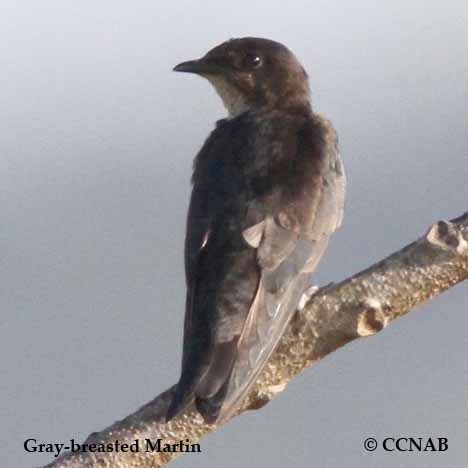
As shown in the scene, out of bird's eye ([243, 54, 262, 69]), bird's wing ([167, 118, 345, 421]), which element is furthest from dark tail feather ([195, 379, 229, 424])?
bird's eye ([243, 54, 262, 69])

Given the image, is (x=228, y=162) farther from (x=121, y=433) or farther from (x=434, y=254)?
(x=121, y=433)

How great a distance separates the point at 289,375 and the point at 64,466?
901 millimetres

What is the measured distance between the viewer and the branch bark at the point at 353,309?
13.5 ft

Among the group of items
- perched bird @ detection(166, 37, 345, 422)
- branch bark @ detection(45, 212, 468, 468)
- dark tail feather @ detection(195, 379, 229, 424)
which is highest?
perched bird @ detection(166, 37, 345, 422)

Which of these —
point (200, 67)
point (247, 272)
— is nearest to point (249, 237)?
point (247, 272)

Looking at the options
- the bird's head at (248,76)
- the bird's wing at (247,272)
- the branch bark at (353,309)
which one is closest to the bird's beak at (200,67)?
the bird's head at (248,76)

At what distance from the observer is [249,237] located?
195 inches

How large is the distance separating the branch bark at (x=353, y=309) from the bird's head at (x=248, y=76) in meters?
1.95

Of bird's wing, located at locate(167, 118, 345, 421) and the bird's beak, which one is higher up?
the bird's beak

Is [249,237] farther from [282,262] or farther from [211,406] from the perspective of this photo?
[211,406]

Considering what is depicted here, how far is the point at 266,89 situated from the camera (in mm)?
6238

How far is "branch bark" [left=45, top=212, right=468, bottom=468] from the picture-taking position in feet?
A: 13.5

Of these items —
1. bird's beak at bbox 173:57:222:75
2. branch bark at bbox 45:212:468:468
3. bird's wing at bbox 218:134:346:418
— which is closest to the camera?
branch bark at bbox 45:212:468:468

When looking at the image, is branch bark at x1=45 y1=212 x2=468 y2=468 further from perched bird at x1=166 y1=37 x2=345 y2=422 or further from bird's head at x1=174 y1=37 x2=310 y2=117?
bird's head at x1=174 y1=37 x2=310 y2=117
